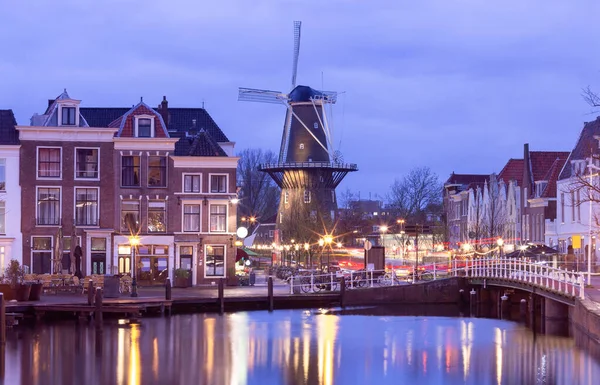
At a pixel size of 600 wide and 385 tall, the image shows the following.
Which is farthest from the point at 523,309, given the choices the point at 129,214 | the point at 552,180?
the point at 129,214

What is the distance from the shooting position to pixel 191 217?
228 feet

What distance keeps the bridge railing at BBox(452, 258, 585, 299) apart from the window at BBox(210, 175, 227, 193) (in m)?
15.9

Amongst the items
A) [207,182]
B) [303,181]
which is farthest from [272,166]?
[207,182]

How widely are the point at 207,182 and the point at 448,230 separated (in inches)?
1859

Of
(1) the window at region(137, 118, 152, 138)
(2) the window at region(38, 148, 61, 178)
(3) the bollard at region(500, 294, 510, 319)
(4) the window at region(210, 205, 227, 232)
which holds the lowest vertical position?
(3) the bollard at region(500, 294, 510, 319)

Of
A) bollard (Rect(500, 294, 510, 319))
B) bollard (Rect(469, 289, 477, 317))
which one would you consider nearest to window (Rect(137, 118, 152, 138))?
bollard (Rect(469, 289, 477, 317))

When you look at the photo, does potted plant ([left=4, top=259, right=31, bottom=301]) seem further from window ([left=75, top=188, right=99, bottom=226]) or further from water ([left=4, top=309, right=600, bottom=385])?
window ([left=75, top=188, right=99, bottom=226])

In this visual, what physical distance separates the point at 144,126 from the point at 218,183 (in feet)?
19.9

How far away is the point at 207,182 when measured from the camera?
69500 millimetres

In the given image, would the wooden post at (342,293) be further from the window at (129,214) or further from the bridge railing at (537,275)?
the window at (129,214)

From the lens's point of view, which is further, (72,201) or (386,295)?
(72,201)

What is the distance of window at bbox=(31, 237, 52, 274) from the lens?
6675 centimetres

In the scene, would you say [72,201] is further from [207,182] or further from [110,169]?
[207,182]

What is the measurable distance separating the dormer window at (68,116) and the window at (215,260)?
1186 cm
